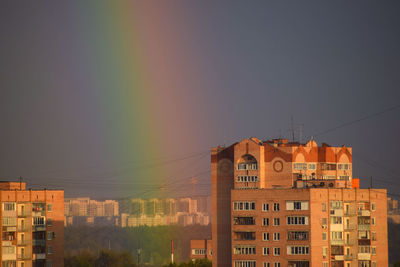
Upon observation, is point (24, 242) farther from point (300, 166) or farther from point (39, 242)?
point (300, 166)

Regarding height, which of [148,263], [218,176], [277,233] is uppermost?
[218,176]

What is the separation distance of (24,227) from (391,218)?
11546cm

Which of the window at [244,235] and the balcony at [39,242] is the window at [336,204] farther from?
the balcony at [39,242]

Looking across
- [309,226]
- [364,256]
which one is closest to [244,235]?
[309,226]

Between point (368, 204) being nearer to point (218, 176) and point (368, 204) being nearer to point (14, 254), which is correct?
point (218, 176)

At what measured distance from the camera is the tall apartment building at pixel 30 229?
78.9 m

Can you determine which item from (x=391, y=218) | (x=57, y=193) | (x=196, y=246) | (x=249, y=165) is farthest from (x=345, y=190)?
(x=391, y=218)

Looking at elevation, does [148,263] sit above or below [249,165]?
below

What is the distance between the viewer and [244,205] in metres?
83.8

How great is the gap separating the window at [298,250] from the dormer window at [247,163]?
68.6ft

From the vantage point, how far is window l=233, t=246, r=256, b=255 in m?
82.8

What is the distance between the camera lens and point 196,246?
496ft

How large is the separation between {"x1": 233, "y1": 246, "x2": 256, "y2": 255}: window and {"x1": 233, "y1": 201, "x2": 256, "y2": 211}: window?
179 inches

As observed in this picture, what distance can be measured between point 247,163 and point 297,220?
820 inches
